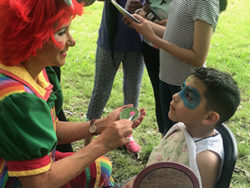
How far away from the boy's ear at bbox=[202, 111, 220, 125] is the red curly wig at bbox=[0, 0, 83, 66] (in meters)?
0.88

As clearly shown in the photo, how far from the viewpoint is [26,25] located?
128 cm

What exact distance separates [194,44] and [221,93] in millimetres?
574

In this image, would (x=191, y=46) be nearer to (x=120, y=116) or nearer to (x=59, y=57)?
(x=120, y=116)

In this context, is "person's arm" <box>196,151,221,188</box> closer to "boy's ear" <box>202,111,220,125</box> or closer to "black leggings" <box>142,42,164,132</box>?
"boy's ear" <box>202,111,220,125</box>

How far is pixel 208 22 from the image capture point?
1.91 metres

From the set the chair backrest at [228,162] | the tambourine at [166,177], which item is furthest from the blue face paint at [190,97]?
the tambourine at [166,177]

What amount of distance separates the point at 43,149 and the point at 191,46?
1.30 meters

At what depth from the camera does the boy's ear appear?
5.23 ft

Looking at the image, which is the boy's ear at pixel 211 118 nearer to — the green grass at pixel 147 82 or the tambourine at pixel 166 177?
the tambourine at pixel 166 177

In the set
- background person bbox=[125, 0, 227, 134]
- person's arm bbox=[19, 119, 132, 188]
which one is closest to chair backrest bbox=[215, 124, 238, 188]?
person's arm bbox=[19, 119, 132, 188]

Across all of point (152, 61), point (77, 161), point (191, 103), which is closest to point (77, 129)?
point (77, 161)

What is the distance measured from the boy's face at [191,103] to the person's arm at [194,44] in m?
0.42

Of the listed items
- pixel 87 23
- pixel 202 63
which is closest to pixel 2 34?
pixel 202 63

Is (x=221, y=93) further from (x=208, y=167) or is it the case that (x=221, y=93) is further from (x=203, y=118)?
(x=208, y=167)
